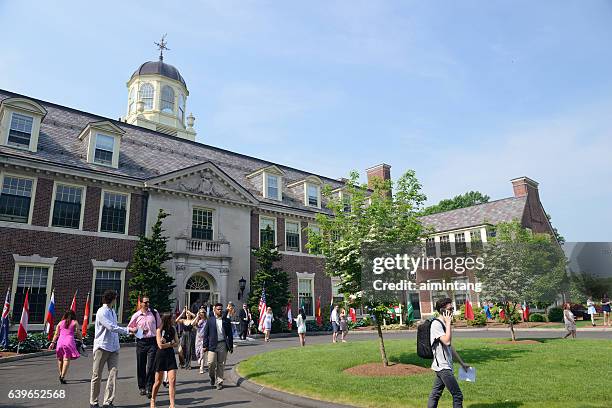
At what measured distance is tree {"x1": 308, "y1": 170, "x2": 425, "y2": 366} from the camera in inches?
464

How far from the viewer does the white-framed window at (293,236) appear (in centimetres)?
2978

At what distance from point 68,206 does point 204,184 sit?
759cm

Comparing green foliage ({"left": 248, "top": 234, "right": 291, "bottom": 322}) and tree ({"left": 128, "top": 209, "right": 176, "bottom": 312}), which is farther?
green foliage ({"left": 248, "top": 234, "right": 291, "bottom": 322})

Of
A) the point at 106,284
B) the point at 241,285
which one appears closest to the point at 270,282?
the point at 241,285

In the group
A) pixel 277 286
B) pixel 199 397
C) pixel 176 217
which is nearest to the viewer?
pixel 199 397

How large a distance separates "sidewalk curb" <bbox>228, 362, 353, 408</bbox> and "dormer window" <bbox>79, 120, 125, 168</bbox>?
54.4ft

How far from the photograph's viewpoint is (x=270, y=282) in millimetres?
25625

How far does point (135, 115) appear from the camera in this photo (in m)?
37.8

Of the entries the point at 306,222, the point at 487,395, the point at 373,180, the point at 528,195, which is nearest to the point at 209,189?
the point at 306,222

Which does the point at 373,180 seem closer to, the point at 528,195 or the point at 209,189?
the point at 209,189

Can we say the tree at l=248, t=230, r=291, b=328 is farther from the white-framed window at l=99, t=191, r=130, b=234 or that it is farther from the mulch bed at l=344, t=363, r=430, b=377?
the mulch bed at l=344, t=363, r=430, b=377

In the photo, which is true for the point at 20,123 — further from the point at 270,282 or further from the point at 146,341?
the point at 146,341

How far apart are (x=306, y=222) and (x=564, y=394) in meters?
24.0

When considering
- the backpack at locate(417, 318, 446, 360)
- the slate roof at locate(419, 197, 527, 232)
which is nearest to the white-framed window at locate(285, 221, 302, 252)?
the slate roof at locate(419, 197, 527, 232)
